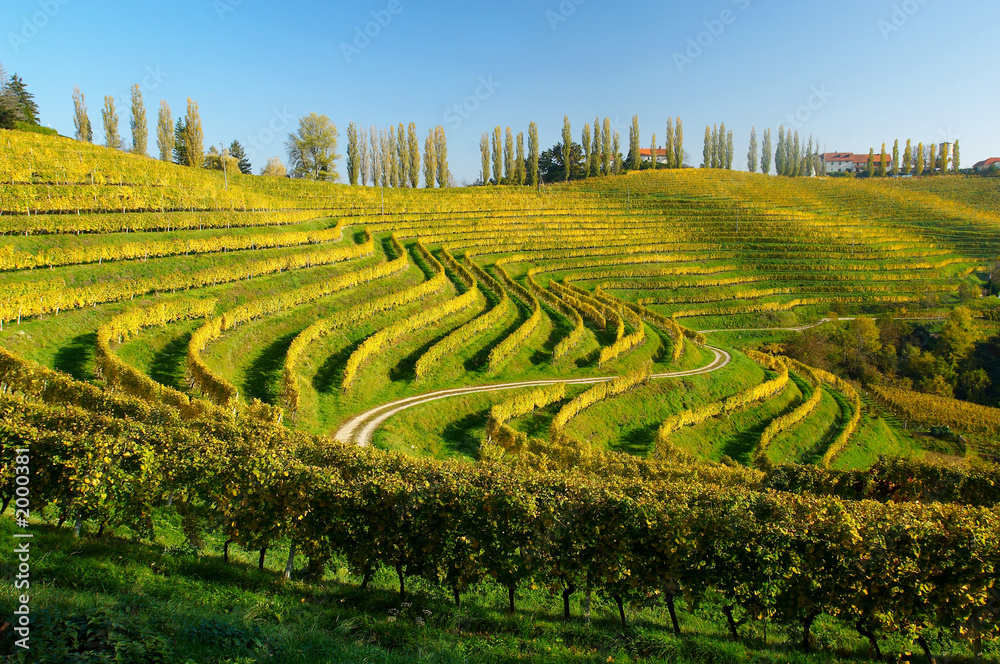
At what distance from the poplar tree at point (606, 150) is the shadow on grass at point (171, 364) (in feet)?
436

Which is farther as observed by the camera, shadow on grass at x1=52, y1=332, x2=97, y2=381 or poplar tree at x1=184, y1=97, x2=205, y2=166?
poplar tree at x1=184, y1=97, x2=205, y2=166

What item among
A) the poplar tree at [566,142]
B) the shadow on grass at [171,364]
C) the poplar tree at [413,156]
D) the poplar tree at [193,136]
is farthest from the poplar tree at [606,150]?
the shadow on grass at [171,364]

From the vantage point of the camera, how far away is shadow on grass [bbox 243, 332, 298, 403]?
3199 centimetres

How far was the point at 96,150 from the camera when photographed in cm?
6762

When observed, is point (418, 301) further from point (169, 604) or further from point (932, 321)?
point (932, 321)

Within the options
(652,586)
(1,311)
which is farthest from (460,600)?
(1,311)

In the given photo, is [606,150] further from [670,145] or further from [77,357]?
[77,357]

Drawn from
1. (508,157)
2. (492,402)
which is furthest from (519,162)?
(492,402)

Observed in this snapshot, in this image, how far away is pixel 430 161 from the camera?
121812mm

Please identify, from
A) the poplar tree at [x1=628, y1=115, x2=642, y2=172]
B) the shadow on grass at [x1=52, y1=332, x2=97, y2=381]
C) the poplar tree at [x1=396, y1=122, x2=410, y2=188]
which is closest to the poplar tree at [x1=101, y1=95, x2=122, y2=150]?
the poplar tree at [x1=396, y1=122, x2=410, y2=188]

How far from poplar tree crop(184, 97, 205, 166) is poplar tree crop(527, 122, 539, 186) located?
239 ft

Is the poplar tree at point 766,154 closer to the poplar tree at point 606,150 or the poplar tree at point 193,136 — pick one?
the poplar tree at point 606,150

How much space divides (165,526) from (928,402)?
6339cm

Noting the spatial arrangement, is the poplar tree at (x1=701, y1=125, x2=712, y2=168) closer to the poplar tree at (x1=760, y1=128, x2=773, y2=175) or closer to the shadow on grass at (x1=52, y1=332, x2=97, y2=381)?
the poplar tree at (x1=760, y1=128, x2=773, y2=175)
